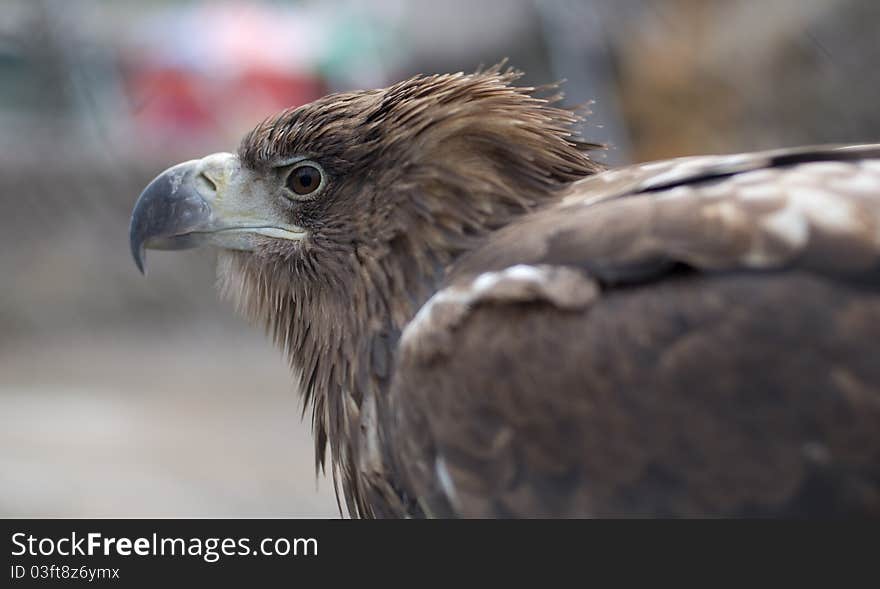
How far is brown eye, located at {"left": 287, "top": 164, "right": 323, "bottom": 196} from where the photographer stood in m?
3.07

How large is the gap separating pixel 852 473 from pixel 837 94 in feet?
28.6

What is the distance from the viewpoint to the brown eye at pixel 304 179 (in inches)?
121

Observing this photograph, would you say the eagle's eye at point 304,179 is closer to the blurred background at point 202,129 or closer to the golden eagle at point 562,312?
the golden eagle at point 562,312

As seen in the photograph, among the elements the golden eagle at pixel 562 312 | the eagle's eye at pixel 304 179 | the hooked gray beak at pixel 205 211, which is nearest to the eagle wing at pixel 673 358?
the golden eagle at pixel 562 312

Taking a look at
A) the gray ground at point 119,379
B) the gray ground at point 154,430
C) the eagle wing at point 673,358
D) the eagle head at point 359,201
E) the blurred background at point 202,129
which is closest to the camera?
the eagle wing at point 673,358

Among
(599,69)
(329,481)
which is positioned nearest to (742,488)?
(329,481)

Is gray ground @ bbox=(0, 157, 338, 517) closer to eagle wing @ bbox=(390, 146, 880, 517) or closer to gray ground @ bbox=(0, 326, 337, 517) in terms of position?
gray ground @ bbox=(0, 326, 337, 517)

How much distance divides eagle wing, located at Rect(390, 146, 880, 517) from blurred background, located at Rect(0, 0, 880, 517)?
512cm

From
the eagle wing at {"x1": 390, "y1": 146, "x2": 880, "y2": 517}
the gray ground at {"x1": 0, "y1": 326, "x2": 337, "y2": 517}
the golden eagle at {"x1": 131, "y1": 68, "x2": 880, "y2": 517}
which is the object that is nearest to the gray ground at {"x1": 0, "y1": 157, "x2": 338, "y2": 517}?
the gray ground at {"x1": 0, "y1": 326, "x2": 337, "y2": 517}

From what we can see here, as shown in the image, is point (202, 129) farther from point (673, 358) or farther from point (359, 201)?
point (673, 358)

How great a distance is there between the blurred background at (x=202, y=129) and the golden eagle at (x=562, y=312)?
4682 millimetres

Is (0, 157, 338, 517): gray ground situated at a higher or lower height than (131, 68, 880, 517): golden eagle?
higher

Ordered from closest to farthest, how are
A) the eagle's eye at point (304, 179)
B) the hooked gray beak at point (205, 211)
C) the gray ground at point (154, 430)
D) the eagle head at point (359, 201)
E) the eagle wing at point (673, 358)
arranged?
the eagle wing at point (673, 358)
the eagle head at point (359, 201)
the eagle's eye at point (304, 179)
the hooked gray beak at point (205, 211)
the gray ground at point (154, 430)

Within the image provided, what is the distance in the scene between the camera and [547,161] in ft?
9.53
